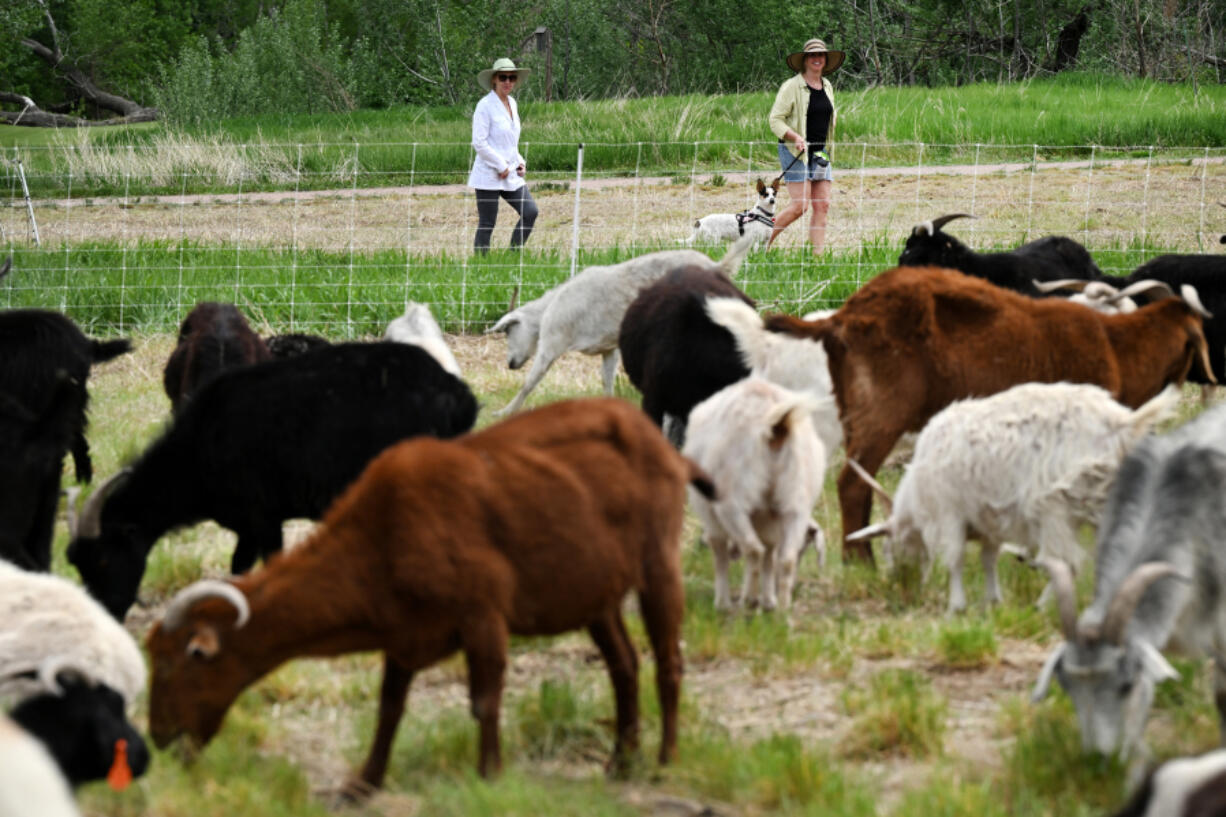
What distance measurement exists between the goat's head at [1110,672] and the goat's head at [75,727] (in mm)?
2817

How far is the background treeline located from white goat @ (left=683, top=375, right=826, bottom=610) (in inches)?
811

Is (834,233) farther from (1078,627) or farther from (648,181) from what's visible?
(1078,627)

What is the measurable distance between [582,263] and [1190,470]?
8.19m

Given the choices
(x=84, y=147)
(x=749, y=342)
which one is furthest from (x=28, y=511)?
(x=84, y=147)

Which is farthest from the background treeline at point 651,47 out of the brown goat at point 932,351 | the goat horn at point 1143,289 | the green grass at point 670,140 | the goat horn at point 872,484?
the goat horn at point 872,484

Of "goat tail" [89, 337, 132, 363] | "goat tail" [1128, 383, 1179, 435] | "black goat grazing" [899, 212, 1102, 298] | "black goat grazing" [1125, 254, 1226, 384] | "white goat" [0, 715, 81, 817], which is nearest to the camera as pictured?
"white goat" [0, 715, 81, 817]

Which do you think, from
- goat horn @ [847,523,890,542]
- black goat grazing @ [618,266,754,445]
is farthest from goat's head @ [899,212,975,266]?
goat horn @ [847,523,890,542]

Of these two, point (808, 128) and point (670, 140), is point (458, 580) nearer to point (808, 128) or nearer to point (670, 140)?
point (808, 128)

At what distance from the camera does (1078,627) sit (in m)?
4.59

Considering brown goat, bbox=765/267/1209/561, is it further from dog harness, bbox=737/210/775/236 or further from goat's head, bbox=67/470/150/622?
dog harness, bbox=737/210/775/236

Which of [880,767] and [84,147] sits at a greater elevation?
[84,147]

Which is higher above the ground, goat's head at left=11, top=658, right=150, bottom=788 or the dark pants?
the dark pants

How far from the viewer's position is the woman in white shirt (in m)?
13.3

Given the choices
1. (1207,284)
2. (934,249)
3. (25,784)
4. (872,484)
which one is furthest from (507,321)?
(25,784)
